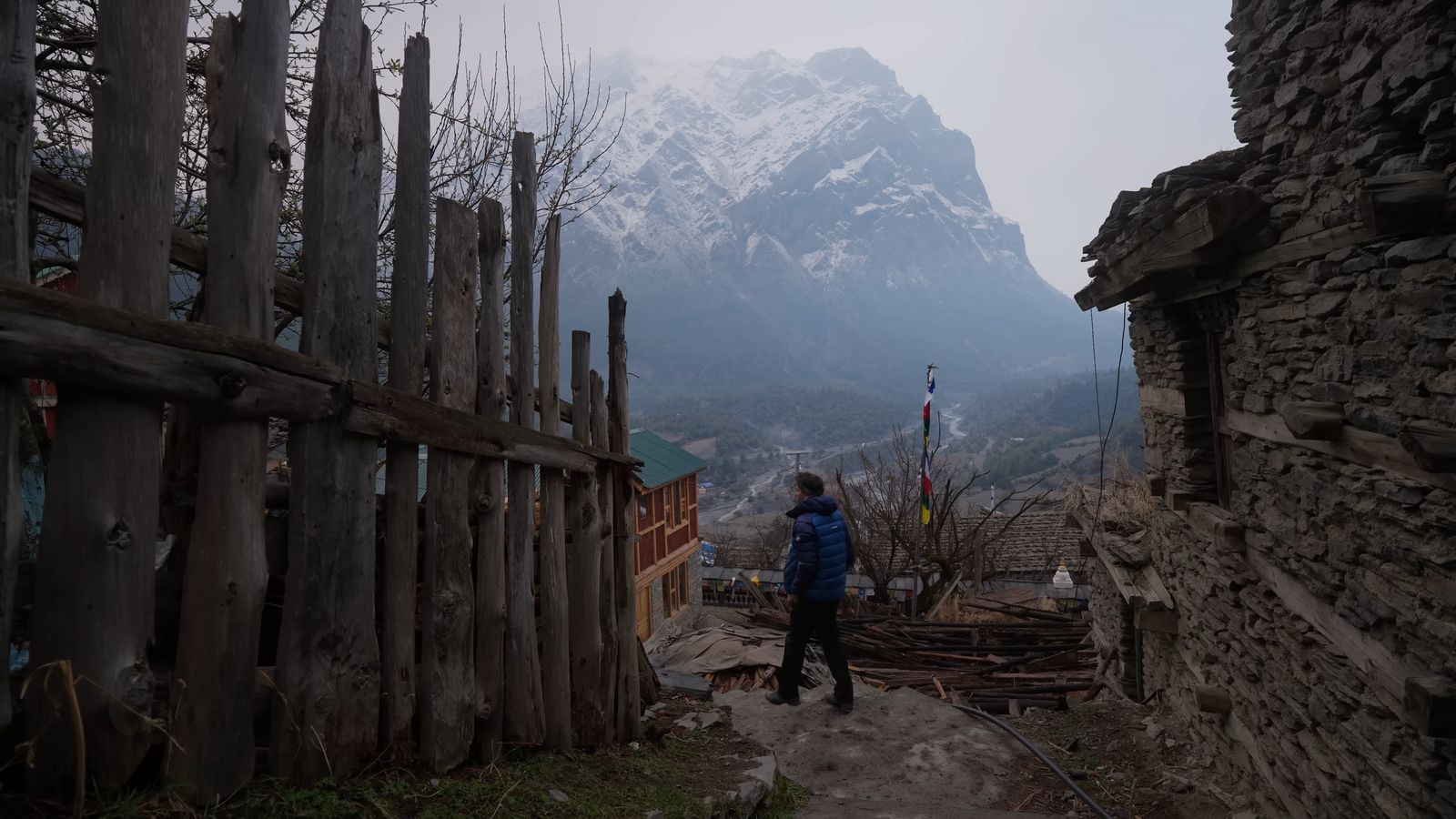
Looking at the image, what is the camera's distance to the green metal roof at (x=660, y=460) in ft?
67.7

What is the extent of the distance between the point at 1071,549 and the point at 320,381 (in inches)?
1083

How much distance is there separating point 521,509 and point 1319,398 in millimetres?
4124

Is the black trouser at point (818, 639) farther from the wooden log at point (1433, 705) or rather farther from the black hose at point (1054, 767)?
the wooden log at point (1433, 705)

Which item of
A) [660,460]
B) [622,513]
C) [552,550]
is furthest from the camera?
→ [660,460]

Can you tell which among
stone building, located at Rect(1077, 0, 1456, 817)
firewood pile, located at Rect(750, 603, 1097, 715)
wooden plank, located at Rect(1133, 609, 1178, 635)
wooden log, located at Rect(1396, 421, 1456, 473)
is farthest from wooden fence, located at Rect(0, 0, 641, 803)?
firewood pile, located at Rect(750, 603, 1097, 715)

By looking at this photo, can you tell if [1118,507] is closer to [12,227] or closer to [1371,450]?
[1371,450]

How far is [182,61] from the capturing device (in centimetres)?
194

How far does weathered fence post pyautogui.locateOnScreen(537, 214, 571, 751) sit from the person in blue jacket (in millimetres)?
2780

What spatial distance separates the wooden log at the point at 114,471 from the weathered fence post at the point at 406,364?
0.76 m

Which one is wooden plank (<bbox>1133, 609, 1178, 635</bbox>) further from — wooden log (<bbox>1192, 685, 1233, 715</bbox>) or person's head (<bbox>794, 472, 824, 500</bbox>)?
person's head (<bbox>794, 472, 824, 500</bbox>)

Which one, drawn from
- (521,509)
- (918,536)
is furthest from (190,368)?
(918,536)

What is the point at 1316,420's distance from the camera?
4055 mm

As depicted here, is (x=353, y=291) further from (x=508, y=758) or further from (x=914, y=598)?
(x=914, y=598)

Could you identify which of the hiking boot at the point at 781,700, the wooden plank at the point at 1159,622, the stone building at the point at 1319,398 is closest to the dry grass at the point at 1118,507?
the wooden plank at the point at 1159,622
